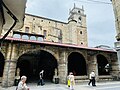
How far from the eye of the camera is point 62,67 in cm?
1388

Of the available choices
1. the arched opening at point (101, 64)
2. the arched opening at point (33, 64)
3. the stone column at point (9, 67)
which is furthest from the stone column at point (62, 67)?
the arched opening at point (101, 64)

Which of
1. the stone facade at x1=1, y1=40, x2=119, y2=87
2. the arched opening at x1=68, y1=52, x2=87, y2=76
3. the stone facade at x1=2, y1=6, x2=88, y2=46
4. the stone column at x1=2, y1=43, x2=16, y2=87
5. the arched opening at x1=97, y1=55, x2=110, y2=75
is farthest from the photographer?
the stone facade at x1=2, y1=6, x2=88, y2=46

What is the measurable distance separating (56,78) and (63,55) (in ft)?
9.22

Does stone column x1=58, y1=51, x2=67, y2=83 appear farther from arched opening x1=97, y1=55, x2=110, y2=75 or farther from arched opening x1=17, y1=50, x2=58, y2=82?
arched opening x1=97, y1=55, x2=110, y2=75

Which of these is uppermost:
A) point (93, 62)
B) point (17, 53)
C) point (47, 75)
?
point (17, 53)

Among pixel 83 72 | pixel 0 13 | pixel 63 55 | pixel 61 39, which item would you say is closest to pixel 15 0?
pixel 0 13

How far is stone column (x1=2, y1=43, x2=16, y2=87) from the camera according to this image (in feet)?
36.5

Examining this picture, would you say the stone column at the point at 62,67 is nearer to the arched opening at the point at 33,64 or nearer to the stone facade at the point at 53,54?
the stone facade at the point at 53,54

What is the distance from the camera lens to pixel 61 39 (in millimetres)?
35594

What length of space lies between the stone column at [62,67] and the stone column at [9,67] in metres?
5.17

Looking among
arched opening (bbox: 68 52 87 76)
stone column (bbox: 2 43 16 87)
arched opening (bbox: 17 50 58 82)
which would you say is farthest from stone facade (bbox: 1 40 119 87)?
arched opening (bbox: 17 50 58 82)

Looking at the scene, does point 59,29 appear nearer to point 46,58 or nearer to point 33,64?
point 33,64

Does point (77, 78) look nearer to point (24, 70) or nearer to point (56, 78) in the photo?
point (56, 78)

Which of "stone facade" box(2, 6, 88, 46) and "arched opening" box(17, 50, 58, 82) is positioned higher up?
"stone facade" box(2, 6, 88, 46)
